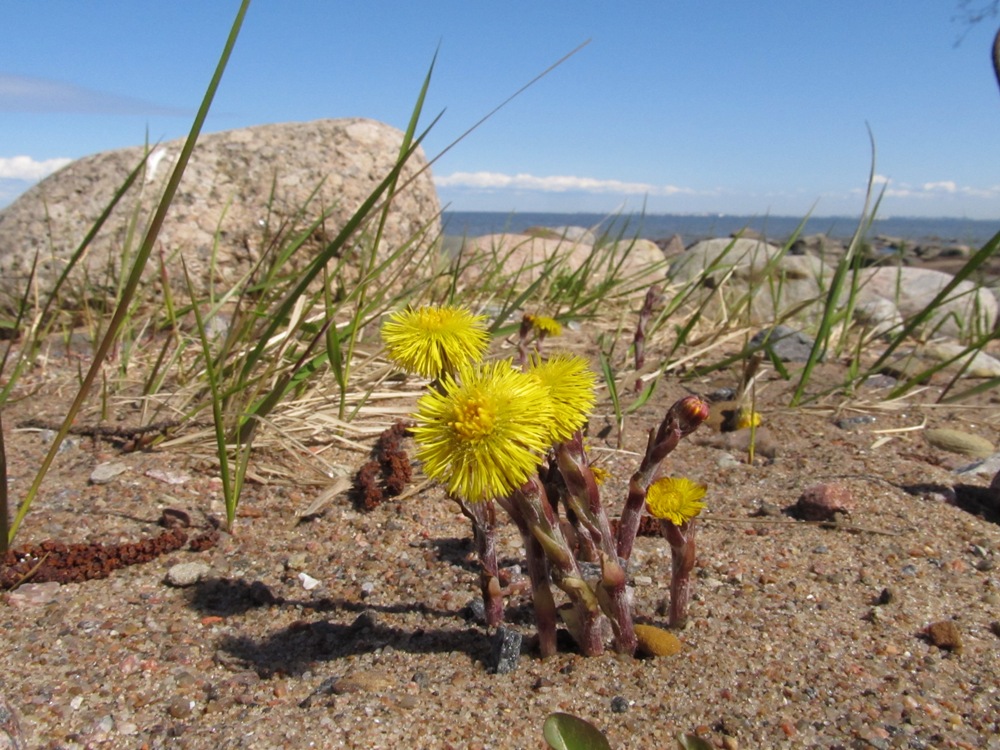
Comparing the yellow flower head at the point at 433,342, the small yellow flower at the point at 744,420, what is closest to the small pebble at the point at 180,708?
the yellow flower head at the point at 433,342

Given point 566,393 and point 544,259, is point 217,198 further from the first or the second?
point 566,393

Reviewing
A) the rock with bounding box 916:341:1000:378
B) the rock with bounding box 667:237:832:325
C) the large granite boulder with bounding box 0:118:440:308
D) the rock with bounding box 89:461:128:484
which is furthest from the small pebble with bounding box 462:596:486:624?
the rock with bounding box 667:237:832:325

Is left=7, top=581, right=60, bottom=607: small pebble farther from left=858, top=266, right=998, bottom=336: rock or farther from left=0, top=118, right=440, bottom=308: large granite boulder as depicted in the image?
left=858, top=266, right=998, bottom=336: rock

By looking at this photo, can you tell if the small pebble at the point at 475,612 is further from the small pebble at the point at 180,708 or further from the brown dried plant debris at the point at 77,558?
the brown dried plant debris at the point at 77,558

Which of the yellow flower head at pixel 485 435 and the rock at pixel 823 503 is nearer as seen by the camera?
the yellow flower head at pixel 485 435

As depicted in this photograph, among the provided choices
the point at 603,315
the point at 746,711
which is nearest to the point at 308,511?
the point at 746,711

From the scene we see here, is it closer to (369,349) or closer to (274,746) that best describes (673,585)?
(274,746)

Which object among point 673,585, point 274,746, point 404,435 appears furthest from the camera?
point 404,435
